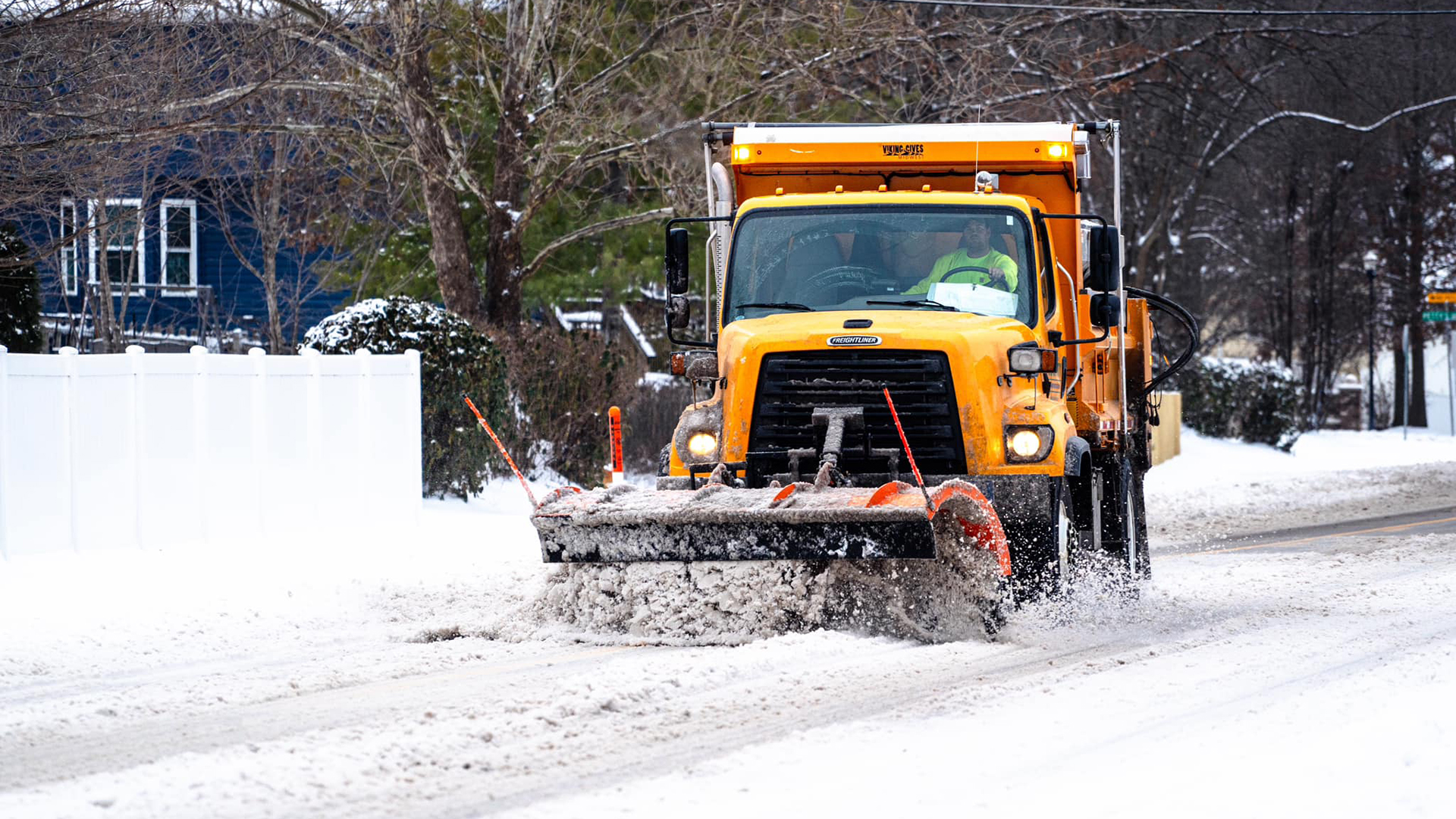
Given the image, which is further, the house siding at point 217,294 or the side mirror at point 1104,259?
the house siding at point 217,294

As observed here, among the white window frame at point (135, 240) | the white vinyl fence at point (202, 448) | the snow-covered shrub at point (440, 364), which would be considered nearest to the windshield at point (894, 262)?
the white vinyl fence at point (202, 448)

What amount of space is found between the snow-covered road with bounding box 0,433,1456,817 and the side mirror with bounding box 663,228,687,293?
2.10 m

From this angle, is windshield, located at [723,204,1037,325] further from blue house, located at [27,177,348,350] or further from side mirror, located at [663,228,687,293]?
blue house, located at [27,177,348,350]

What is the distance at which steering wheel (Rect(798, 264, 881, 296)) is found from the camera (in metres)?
9.55

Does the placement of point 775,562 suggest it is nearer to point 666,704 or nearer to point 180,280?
point 666,704

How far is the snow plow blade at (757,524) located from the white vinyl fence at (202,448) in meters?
4.00

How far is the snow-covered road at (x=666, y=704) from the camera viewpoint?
17.7ft

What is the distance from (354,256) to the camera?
23.7 m

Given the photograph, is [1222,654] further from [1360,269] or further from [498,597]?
[1360,269]

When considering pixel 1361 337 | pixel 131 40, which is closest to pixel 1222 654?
pixel 131 40

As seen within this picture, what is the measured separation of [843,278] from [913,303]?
0.47m

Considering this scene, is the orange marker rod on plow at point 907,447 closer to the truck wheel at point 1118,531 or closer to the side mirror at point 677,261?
the side mirror at point 677,261

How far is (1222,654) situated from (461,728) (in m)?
4.03

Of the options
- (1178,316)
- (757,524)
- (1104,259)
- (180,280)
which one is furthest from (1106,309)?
(180,280)
